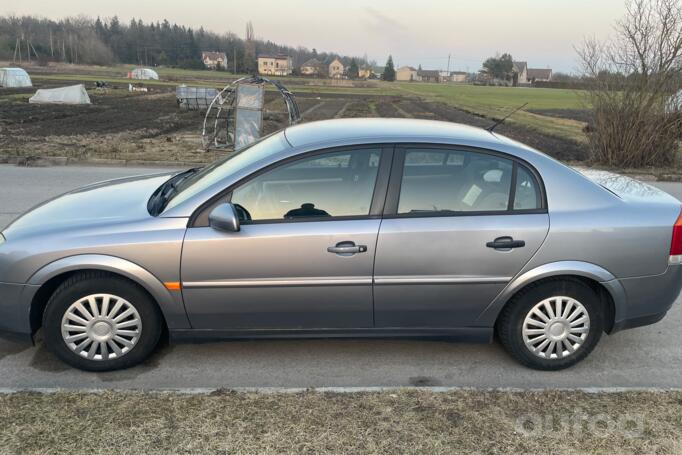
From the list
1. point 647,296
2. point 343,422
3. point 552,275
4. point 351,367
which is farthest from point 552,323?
point 343,422

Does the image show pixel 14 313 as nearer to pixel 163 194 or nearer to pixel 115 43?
pixel 163 194

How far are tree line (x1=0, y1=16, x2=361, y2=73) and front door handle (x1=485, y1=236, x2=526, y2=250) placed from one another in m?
103

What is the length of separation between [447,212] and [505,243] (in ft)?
1.31

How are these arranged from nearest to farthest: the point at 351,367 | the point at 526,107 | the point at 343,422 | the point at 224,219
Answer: the point at 343,422, the point at 224,219, the point at 351,367, the point at 526,107

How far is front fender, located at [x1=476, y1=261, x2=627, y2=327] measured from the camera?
3344 mm

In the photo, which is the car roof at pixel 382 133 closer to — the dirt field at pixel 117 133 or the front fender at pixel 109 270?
the front fender at pixel 109 270

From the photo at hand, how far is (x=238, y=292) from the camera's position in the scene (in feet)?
10.7

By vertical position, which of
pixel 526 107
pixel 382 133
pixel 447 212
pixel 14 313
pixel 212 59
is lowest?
pixel 14 313

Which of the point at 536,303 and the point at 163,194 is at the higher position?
the point at 163,194

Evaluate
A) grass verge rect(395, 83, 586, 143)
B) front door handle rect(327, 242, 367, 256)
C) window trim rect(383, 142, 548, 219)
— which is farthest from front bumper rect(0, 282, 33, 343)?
grass verge rect(395, 83, 586, 143)

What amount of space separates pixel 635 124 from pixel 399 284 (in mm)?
11480

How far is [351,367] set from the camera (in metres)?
3.58

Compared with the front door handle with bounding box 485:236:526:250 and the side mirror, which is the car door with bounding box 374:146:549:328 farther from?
the side mirror

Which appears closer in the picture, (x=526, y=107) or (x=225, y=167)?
(x=225, y=167)
